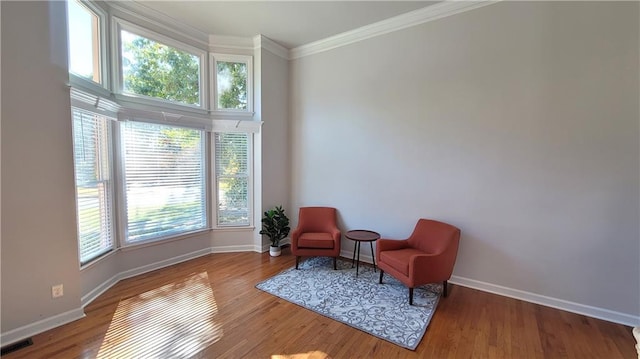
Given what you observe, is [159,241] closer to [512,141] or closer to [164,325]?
[164,325]

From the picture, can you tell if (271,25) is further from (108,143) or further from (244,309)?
(244,309)

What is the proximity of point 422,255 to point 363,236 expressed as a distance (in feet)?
3.21

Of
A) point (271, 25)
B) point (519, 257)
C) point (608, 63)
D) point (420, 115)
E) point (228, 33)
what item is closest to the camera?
point (608, 63)

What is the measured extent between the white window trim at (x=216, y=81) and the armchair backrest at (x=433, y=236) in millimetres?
3085

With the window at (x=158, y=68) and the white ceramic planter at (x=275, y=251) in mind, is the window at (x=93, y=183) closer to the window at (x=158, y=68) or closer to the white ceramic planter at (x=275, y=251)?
the window at (x=158, y=68)

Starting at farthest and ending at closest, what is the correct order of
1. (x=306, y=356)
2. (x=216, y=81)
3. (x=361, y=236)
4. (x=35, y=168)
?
1. (x=216, y=81)
2. (x=361, y=236)
3. (x=35, y=168)
4. (x=306, y=356)

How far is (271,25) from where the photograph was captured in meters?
3.92

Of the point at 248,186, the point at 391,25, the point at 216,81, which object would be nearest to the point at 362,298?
the point at 248,186

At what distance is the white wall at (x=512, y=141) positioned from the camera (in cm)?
257

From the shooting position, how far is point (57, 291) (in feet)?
8.11

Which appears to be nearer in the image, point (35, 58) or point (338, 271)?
→ point (35, 58)

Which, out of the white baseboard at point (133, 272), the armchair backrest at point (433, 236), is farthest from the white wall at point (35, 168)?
the armchair backrest at point (433, 236)

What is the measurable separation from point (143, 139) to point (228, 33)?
2019 mm

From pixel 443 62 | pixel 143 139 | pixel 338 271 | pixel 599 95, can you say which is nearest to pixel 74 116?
pixel 143 139
